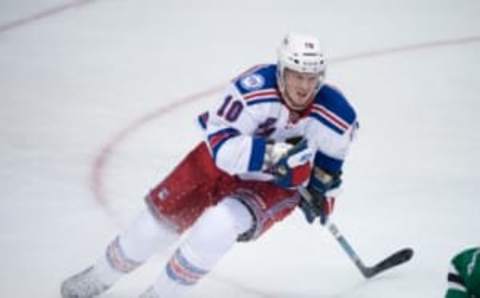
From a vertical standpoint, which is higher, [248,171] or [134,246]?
[248,171]

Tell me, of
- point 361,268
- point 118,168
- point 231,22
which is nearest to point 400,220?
point 361,268

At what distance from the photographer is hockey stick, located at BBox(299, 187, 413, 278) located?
429cm

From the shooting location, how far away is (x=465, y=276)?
8.82 feet

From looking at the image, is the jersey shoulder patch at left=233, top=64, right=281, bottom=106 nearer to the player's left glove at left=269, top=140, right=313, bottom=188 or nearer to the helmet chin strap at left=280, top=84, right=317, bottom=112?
the helmet chin strap at left=280, top=84, right=317, bottom=112

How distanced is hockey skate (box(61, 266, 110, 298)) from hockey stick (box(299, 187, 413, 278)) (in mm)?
874

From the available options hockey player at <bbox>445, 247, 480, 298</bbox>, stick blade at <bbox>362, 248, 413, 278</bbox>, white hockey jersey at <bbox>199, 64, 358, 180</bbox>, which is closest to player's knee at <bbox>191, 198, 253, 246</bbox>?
white hockey jersey at <bbox>199, 64, 358, 180</bbox>

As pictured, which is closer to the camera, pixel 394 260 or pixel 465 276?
pixel 465 276

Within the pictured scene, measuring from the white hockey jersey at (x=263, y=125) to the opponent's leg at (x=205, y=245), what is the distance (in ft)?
0.46

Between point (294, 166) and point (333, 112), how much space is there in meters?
0.28

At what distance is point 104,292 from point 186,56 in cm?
296

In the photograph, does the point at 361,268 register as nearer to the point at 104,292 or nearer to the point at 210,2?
the point at 104,292

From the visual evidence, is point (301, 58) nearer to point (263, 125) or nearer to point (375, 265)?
point (263, 125)

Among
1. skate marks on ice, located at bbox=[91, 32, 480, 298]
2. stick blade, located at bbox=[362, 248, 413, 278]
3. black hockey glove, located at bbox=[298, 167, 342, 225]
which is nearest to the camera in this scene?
black hockey glove, located at bbox=[298, 167, 342, 225]

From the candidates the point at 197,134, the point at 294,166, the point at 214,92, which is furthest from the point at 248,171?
the point at 214,92
